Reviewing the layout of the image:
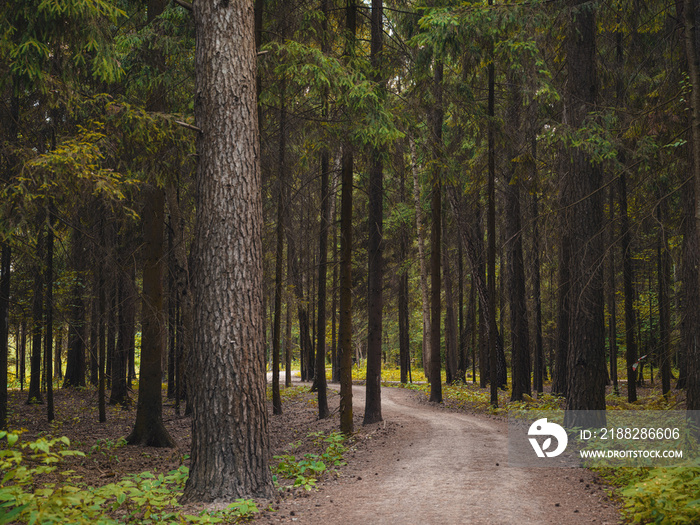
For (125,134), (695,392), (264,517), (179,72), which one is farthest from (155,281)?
(695,392)

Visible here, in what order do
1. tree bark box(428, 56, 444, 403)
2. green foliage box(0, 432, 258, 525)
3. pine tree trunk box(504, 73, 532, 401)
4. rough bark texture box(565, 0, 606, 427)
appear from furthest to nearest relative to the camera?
pine tree trunk box(504, 73, 532, 401)
tree bark box(428, 56, 444, 403)
rough bark texture box(565, 0, 606, 427)
green foliage box(0, 432, 258, 525)

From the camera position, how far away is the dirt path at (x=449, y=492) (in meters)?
5.04

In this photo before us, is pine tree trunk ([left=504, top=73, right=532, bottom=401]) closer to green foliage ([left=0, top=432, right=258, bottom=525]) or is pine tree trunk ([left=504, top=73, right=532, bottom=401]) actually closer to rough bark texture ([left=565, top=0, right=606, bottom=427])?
rough bark texture ([left=565, top=0, right=606, bottom=427])

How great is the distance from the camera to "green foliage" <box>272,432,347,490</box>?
653 centimetres

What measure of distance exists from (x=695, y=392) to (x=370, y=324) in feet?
21.8

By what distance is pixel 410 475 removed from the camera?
22.4 feet

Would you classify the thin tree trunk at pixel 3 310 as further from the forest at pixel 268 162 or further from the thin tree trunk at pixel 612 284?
the thin tree trunk at pixel 612 284

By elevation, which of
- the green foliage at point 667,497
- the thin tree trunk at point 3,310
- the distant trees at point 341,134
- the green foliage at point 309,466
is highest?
the distant trees at point 341,134

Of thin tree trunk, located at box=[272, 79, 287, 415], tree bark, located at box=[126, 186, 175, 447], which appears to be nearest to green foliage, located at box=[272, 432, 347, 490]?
tree bark, located at box=[126, 186, 175, 447]

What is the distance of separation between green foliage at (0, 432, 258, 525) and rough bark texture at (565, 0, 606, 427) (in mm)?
6279

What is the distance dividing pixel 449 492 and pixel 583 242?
5.24 meters

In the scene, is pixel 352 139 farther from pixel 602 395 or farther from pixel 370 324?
pixel 602 395

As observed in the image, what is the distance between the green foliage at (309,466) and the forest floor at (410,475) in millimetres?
184

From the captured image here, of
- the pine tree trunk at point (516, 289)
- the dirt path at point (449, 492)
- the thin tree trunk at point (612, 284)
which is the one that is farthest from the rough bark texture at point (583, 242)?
the pine tree trunk at point (516, 289)
